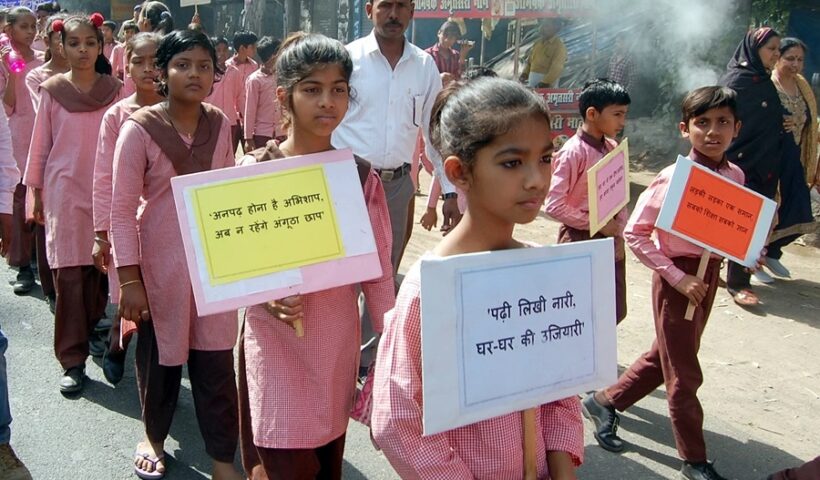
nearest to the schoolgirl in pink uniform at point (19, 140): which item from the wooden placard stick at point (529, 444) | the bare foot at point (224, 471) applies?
the bare foot at point (224, 471)

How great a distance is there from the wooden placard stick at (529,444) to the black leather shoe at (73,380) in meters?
3.16

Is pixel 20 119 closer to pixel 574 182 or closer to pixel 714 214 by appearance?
pixel 574 182

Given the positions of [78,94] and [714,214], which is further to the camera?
[78,94]

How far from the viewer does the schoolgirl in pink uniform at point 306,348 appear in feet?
8.03

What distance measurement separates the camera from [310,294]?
246cm

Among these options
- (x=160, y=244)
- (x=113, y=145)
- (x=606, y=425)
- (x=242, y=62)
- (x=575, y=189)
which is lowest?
(x=606, y=425)

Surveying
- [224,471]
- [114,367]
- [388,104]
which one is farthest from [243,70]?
[224,471]

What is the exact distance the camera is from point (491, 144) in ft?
5.78

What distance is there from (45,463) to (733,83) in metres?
5.56

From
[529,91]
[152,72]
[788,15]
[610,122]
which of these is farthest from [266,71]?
[788,15]

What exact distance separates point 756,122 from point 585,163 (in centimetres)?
307

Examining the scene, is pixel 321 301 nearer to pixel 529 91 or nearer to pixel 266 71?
pixel 529 91

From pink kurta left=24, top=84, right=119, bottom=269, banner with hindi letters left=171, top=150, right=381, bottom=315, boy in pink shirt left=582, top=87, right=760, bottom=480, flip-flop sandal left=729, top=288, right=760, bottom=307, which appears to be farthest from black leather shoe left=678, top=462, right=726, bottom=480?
pink kurta left=24, top=84, right=119, bottom=269

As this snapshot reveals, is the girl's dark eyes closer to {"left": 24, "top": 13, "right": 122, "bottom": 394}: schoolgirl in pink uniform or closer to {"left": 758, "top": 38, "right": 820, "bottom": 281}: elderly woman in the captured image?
{"left": 24, "top": 13, "right": 122, "bottom": 394}: schoolgirl in pink uniform
